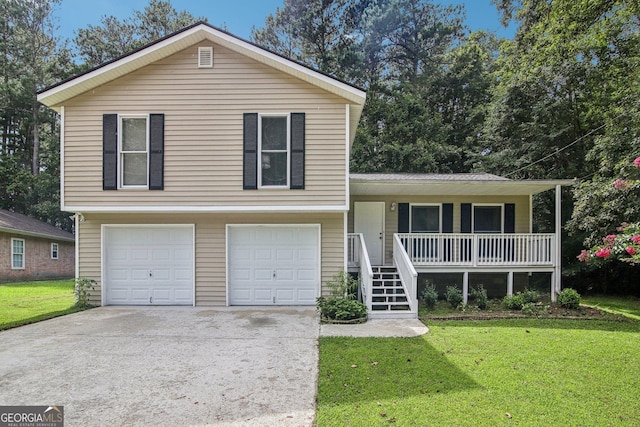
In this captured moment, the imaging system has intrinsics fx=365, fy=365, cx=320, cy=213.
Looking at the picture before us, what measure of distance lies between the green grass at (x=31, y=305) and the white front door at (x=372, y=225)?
7791mm

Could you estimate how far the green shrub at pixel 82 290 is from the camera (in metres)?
8.90

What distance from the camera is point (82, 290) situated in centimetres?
895

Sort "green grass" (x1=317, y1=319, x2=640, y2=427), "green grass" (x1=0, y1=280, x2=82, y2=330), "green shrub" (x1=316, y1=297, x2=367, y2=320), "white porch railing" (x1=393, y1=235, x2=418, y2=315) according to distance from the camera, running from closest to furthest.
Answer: "green grass" (x1=317, y1=319, x2=640, y2=427)
"green shrub" (x1=316, y1=297, x2=367, y2=320)
"green grass" (x1=0, y1=280, x2=82, y2=330)
"white porch railing" (x1=393, y1=235, x2=418, y2=315)

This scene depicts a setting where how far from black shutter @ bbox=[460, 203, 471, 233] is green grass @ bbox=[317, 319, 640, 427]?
199 inches

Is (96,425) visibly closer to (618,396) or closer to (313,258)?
(618,396)

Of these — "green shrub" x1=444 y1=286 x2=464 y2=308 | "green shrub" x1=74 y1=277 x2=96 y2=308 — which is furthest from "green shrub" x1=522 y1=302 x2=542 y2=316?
"green shrub" x1=74 y1=277 x2=96 y2=308

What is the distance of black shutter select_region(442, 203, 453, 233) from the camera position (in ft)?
38.2

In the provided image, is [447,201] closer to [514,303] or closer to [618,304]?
[514,303]

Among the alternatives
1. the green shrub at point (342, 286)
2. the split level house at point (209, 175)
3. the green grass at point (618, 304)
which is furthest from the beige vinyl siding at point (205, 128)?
the green grass at point (618, 304)

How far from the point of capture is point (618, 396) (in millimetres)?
4031

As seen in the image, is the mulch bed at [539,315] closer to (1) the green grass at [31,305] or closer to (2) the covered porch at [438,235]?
(2) the covered porch at [438,235]

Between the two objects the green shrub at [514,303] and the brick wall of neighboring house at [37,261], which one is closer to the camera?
the green shrub at [514,303]

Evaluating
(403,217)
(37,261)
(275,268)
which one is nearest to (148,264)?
(275,268)

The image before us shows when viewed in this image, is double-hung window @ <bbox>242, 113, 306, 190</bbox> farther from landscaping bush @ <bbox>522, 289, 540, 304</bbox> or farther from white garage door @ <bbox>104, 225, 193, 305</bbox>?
landscaping bush @ <bbox>522, 289, 540, 304</bbox>
